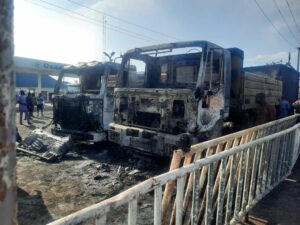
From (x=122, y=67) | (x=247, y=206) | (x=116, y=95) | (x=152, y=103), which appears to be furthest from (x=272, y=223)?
(x=122, y=67)

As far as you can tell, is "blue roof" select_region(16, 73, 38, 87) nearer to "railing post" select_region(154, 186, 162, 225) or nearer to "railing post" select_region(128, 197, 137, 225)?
"railing post" select_region(154, 186, 162, 225)

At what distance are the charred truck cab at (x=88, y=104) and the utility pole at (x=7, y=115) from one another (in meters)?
6.30

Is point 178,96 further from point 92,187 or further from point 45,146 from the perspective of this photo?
point 45,146

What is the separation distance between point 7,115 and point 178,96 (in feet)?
14.0

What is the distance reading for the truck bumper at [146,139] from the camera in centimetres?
501

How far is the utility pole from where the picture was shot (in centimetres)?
82

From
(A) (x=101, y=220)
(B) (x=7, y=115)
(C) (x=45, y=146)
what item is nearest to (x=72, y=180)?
(C) (x=45, y=146)

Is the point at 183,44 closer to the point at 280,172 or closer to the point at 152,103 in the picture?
the point at 152,103

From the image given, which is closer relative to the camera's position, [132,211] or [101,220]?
[101,220]

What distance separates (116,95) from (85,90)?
183 cm

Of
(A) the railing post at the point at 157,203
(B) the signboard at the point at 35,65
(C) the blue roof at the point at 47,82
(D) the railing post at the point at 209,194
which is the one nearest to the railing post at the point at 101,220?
(A) the railing post at the point at 157,203

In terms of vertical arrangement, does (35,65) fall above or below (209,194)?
above

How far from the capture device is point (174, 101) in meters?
5.09

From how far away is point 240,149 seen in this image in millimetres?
3121
